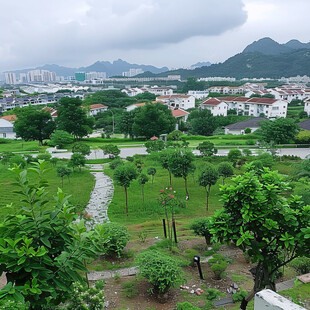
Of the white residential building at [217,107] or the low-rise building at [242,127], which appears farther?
the white residential building at [217,107]

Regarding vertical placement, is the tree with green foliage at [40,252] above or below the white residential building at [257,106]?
above

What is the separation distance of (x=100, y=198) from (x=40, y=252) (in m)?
12.0

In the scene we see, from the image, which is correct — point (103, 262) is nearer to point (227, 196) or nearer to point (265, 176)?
point (227, 196)

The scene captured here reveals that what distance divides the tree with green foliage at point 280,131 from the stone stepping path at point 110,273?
920 inches

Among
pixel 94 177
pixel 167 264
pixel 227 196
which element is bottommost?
pixel 94 177

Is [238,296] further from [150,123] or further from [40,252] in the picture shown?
[150,123]

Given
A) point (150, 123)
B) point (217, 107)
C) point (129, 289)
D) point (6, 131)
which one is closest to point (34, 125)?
point (6, 131)

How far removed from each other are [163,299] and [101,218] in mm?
6555

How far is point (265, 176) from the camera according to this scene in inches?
170

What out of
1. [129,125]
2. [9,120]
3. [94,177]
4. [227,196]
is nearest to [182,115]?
[129,125]

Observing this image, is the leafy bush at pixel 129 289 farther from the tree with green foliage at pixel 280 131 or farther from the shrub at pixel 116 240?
the tree with green foliage at pixel 280 131

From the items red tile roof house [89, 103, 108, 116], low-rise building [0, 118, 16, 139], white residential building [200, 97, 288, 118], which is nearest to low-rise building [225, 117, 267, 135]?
white residential building [200, 97, 288, 118]

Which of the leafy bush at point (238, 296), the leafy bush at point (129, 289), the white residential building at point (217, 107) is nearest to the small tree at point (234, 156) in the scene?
the leafy bush at point (238, 296)

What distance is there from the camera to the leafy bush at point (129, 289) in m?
5.50
